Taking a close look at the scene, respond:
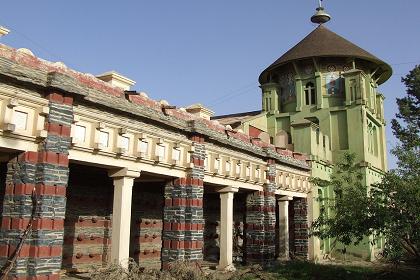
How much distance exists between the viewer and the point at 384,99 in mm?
34250

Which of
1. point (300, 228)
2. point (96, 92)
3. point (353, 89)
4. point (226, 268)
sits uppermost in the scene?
point (353, 89)

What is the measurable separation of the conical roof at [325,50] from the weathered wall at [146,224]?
52.0 ft

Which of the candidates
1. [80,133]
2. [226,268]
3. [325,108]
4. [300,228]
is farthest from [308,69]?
[80,133]

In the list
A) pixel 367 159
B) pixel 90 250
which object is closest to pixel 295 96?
pixel 367 159

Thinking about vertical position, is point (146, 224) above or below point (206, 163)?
below

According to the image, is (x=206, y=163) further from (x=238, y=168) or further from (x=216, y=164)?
(x=238, y=168)

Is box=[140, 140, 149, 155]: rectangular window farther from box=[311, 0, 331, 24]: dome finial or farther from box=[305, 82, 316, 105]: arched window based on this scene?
box=[311, 0, 331, 24]: dome finial

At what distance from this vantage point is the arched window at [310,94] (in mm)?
30378

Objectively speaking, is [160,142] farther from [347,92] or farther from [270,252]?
[347,92]

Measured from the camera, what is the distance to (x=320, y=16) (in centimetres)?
3466

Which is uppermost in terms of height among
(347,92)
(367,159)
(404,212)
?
(347,92)

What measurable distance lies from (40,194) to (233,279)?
772 cm

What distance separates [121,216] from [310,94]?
20624mm

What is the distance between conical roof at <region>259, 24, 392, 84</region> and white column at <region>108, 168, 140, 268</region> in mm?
19984
